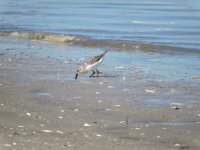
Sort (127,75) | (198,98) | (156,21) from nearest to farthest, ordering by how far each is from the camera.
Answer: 1. (198,98)
2. (127,75)
3. (156,21)

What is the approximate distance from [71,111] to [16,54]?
20.9ft

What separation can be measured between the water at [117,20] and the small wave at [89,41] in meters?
0.43

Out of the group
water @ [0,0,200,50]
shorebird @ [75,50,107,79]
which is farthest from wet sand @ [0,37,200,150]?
water @ [0,0,200,50]

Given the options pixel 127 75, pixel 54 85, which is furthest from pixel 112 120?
pixel 127 75

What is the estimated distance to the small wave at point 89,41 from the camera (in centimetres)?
1680

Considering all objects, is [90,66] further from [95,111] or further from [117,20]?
[117,20]

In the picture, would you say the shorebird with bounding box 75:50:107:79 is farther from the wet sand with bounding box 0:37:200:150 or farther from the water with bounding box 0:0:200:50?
the water with bounding box 0:0:200:50

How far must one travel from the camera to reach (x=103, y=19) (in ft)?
76.4

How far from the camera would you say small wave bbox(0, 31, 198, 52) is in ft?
55.1

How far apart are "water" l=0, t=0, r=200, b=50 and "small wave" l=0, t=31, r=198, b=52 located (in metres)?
0.43

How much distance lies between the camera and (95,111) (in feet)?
29.3

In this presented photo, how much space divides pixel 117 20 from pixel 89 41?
5075 millimetres

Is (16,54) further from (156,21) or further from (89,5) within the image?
(89,5)

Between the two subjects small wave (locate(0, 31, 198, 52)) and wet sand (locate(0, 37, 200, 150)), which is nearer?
wet sand (locate(0, 37, 200, 150))
